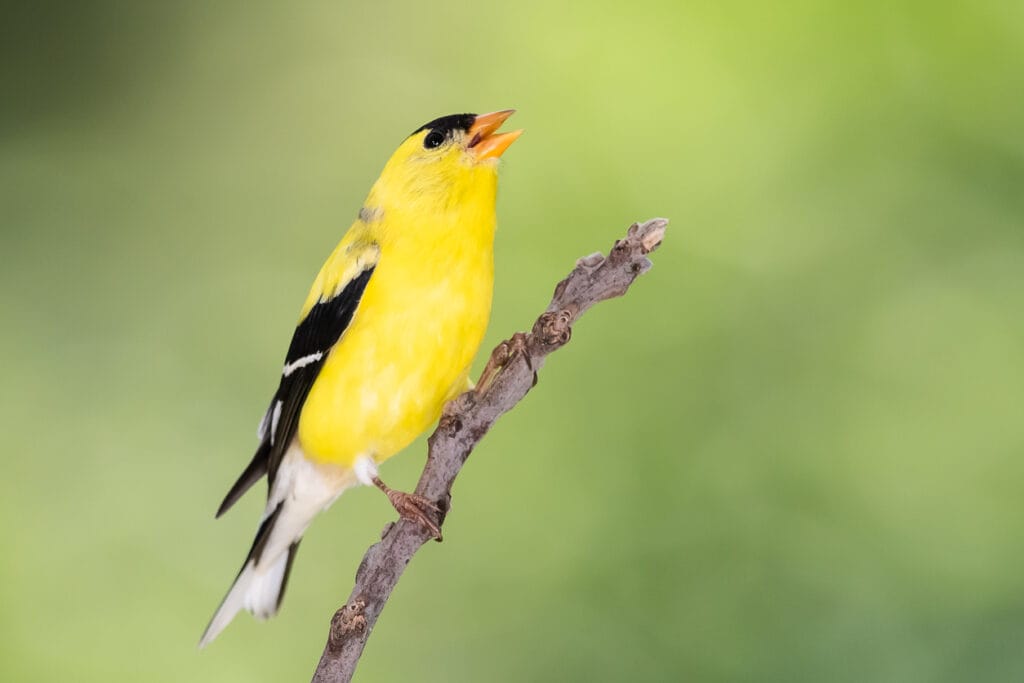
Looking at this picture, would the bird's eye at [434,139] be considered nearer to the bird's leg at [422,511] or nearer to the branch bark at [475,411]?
the branch bark at [475,411]

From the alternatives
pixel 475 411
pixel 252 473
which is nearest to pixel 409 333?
pixel 475 411

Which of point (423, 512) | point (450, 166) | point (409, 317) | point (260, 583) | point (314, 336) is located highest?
point (450, 166)

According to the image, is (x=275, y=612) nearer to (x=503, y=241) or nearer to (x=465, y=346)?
(x=465, y=346)

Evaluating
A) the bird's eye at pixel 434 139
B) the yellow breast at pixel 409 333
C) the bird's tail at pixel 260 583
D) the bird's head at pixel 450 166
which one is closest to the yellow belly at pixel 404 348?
the yellow breast at pixel 409 333

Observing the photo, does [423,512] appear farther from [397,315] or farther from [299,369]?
[299,369]

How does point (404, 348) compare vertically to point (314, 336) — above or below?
below

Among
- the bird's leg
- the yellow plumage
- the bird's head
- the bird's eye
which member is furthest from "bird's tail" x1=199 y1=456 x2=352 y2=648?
the bird's eye
